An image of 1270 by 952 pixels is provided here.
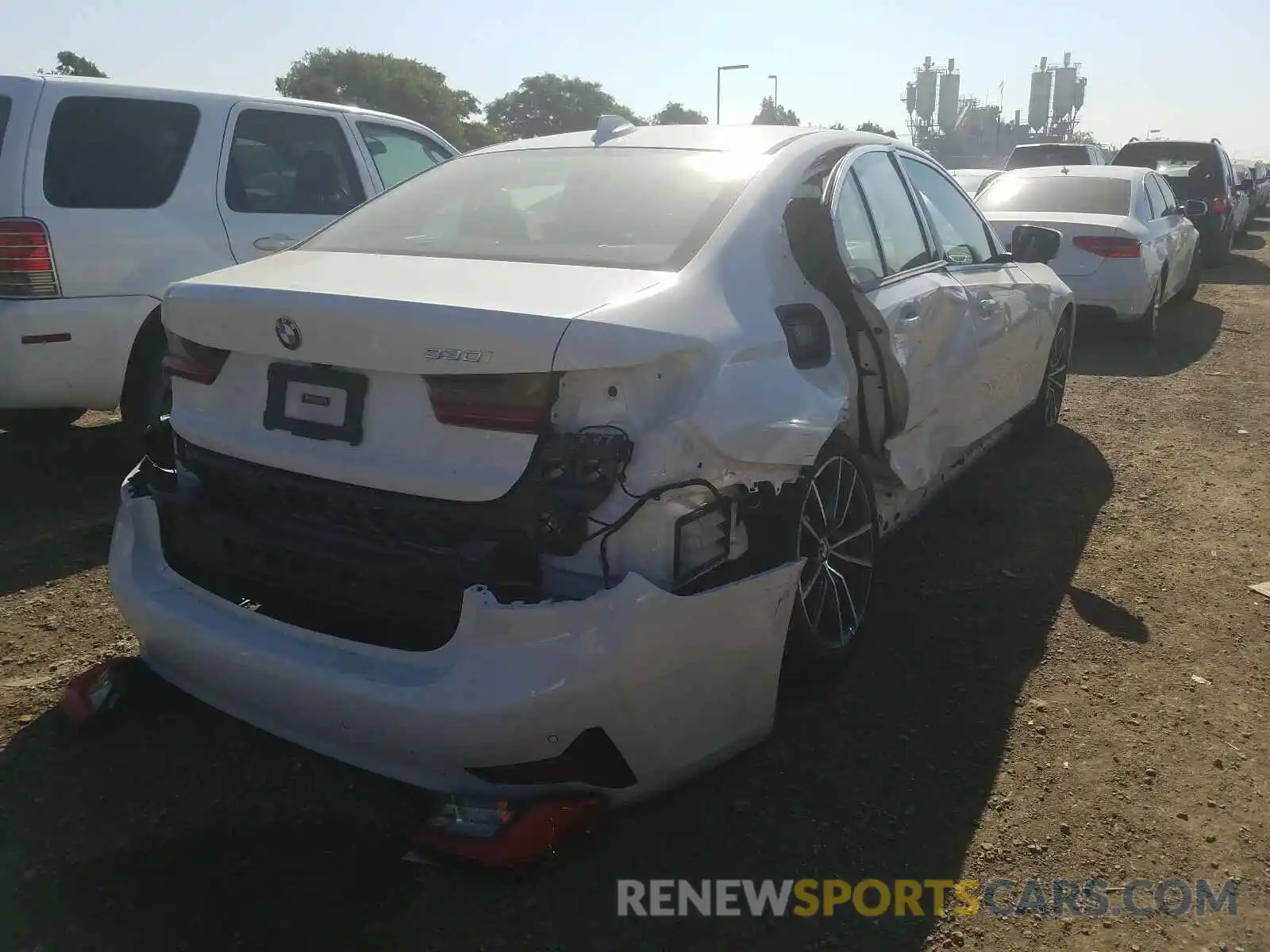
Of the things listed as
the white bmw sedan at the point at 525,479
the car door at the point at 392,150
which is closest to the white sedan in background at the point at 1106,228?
the car door at the point at 392,150

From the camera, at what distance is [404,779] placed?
2279 millimetres

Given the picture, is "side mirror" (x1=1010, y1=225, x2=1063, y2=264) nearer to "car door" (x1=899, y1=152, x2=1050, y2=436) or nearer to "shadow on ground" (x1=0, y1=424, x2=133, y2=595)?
"car door" (x1=899, y1=152, x2=1050, y2=436)

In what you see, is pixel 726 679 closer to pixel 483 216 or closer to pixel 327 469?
pixel 327 469

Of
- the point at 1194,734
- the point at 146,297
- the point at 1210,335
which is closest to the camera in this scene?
the point at 1194,734

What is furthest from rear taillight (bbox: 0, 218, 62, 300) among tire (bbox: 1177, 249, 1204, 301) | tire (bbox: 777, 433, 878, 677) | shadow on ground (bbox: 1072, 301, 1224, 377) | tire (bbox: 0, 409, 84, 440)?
tire (bbox: 1177, 249, 1204, 301)

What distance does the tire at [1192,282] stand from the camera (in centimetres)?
1110

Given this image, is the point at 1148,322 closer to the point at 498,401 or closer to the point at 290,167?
the point at 290,167

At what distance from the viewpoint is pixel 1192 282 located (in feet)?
36.9

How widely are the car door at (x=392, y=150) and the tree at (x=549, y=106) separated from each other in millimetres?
60236

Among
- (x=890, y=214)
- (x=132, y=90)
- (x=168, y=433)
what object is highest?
(x=132, y=90)

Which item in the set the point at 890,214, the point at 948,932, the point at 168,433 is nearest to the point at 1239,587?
the point at 890,214

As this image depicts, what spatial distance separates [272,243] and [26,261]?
1066 millimetres

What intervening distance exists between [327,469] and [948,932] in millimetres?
1701

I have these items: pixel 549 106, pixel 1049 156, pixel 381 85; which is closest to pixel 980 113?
pixel 549 106
